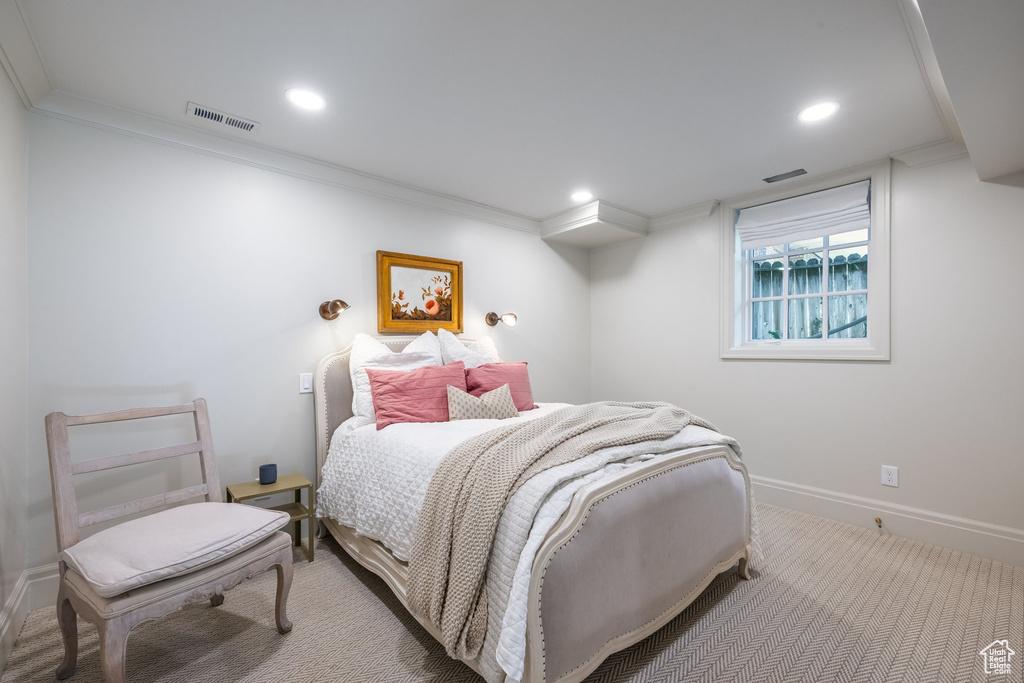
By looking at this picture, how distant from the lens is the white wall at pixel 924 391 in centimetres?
249

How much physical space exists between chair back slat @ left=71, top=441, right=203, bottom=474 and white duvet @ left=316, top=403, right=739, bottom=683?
0.71 metres

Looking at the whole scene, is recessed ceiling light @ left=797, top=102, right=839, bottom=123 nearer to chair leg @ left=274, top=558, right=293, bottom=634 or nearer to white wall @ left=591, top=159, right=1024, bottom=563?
white wall @ left=591, top=159, right=1024, bottom=563

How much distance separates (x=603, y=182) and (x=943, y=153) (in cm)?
192

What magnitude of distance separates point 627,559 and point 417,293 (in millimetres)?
2359

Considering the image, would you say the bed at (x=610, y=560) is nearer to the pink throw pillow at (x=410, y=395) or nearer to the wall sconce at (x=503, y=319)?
the pink throw pillow at (x=410, y=395)

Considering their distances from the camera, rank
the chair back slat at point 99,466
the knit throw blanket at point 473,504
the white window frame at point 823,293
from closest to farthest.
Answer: the knit throw blanket at point 473,504
the chair back slat at point 99,466
the white window frame at point 823,293

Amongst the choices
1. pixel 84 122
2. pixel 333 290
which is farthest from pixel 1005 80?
pixel 84 122

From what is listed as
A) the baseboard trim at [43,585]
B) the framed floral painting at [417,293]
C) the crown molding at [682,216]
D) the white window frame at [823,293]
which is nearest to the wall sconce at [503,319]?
the framed floral painting at [417,293]

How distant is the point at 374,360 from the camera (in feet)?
9.45

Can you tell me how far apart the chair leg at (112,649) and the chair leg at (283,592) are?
0.51m

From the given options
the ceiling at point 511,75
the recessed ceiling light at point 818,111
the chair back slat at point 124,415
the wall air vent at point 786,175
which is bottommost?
the chair back slat at point 124,415

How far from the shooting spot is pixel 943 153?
2615mm

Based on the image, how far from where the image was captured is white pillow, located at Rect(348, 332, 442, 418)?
275cm

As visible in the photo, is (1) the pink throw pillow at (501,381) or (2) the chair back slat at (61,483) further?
(1) the pink throw pillow at (501,381)
